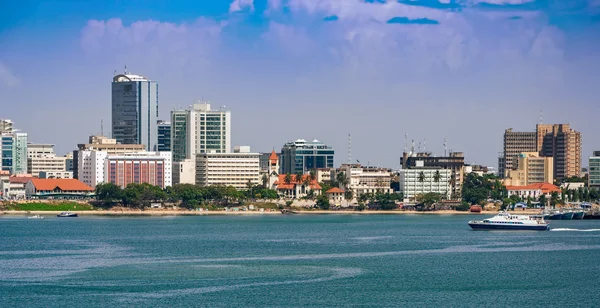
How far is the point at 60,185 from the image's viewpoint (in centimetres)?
19312

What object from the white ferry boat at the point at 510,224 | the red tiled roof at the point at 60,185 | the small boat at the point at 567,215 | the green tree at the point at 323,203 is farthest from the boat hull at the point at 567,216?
the red tiled roof at the point at 60,185

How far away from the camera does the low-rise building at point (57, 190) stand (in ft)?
625

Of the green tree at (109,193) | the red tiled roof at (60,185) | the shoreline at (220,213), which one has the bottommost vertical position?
the shoreline at (220,213)

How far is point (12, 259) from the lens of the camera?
8081 cm

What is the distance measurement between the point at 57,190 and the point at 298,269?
125170mm

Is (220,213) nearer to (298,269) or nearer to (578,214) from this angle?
(578,214)

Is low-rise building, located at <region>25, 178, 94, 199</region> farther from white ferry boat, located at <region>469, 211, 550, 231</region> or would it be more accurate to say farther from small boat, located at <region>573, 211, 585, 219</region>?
white ferry boat, located at <region>469, 211, 550, 231</region>

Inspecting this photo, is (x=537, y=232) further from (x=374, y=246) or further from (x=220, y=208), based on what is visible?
(x=220, y=208)

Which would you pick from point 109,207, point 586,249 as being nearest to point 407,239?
point 586,249

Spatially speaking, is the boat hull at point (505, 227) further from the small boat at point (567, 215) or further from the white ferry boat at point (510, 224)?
the small boat at point (567, 215)

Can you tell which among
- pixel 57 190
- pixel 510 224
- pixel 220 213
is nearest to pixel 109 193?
pixel 57 190

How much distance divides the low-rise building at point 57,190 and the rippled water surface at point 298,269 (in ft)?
239

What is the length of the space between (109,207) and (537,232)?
8251 centimetres

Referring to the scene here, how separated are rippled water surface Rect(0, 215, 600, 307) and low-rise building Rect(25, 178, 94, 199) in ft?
239
